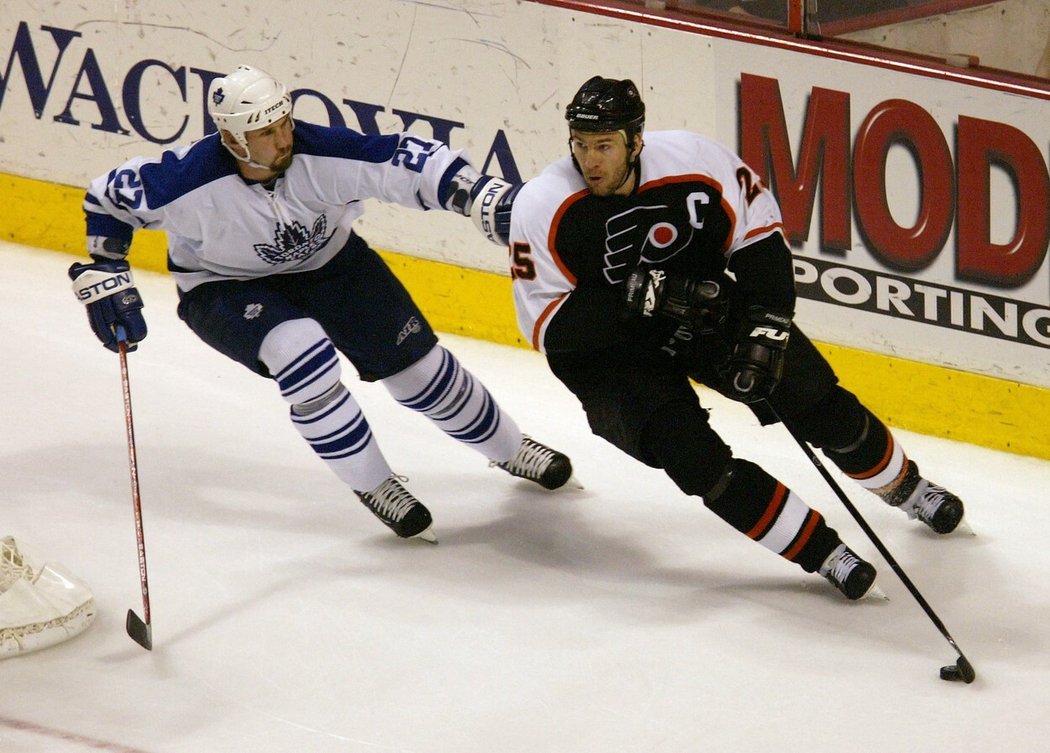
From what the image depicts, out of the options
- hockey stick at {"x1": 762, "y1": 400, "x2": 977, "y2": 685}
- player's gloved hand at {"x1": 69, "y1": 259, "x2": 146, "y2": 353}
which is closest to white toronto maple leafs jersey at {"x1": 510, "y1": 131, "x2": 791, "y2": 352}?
hockey stick at {"x1": 762, "y1": 400, "x2": 977, "y2": 685}

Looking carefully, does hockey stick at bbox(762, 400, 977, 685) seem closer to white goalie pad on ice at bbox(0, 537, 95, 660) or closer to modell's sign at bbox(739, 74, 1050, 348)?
modell's sign at bbox(739, 74, 1050, 348)

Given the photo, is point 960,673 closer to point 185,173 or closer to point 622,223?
point 622,223

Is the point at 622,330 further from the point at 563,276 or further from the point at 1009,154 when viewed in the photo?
the point at 1009,154

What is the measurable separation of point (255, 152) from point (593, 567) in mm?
1239

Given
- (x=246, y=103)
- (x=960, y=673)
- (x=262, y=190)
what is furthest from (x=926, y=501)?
(x=246, y=103)

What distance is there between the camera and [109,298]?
3.78 m

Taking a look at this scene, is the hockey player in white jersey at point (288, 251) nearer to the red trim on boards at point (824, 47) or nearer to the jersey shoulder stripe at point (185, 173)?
the jersey shoulder stripe at point (185, 173)

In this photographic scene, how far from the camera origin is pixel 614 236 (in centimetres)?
345

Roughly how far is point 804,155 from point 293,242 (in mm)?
1482

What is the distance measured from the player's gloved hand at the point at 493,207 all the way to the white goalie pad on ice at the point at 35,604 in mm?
1192

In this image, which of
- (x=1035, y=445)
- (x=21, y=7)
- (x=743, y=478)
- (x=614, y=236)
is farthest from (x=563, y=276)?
(x=21, y=7)

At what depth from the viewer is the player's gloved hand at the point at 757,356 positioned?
342 centimetres

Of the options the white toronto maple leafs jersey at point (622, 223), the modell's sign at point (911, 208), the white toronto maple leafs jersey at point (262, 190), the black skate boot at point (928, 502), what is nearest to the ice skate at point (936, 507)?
the black skate boot at point (928, 502)

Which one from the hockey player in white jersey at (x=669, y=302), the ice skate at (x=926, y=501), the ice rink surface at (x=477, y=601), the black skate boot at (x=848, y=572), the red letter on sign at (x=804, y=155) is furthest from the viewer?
the red letter on sign at (x=804, y=155)
